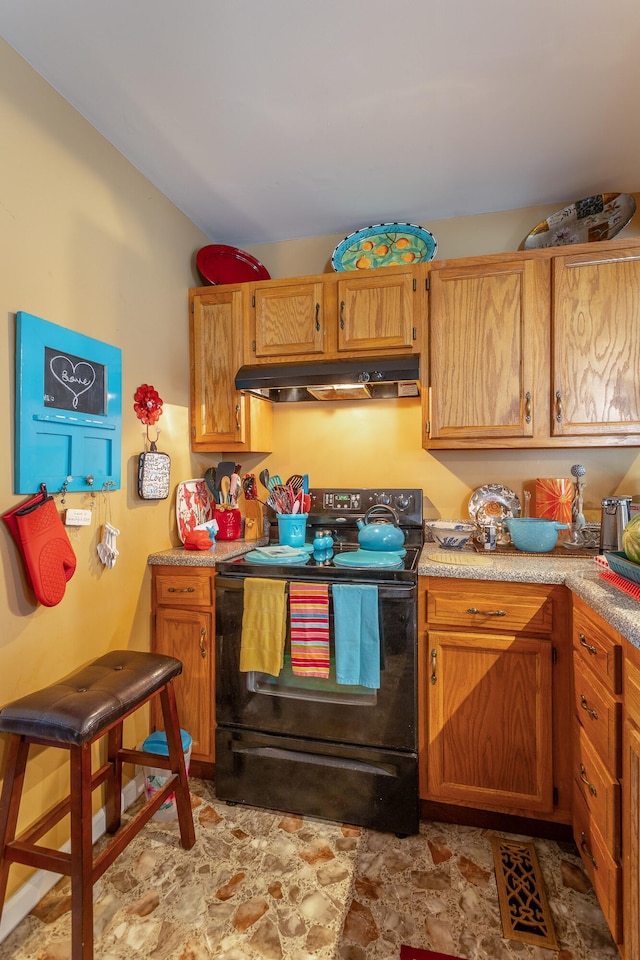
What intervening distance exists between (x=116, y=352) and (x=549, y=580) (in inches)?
71.3

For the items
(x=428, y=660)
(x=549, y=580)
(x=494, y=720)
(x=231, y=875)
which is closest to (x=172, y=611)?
(x=231, y=875)

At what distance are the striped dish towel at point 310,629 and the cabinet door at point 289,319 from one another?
1122mm

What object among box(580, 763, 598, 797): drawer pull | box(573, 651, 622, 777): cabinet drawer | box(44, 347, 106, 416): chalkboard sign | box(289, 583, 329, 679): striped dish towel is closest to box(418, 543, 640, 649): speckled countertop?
box(573, 651, 622, 777): cabinet drawer

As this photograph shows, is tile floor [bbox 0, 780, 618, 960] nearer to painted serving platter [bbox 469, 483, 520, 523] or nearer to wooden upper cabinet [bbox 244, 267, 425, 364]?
painted serving platter [bbox 469, 483, 520, 523]

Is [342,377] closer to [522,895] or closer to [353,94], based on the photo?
[353,94]

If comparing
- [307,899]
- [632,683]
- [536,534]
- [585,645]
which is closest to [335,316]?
[536,534]

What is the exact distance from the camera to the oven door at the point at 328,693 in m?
1.73

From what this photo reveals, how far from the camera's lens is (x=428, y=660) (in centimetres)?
178

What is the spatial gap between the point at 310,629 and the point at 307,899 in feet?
2.62

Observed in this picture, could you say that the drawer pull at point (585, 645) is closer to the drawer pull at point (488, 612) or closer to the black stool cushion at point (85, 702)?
the drawer pull at point (488, 612)

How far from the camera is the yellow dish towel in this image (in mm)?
1815

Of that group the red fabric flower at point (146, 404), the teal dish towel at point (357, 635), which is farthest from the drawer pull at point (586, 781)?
the red fabric flower at point (146, 404)

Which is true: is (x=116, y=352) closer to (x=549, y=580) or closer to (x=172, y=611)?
(x=172, y=611)

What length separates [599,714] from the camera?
51.4 inches
